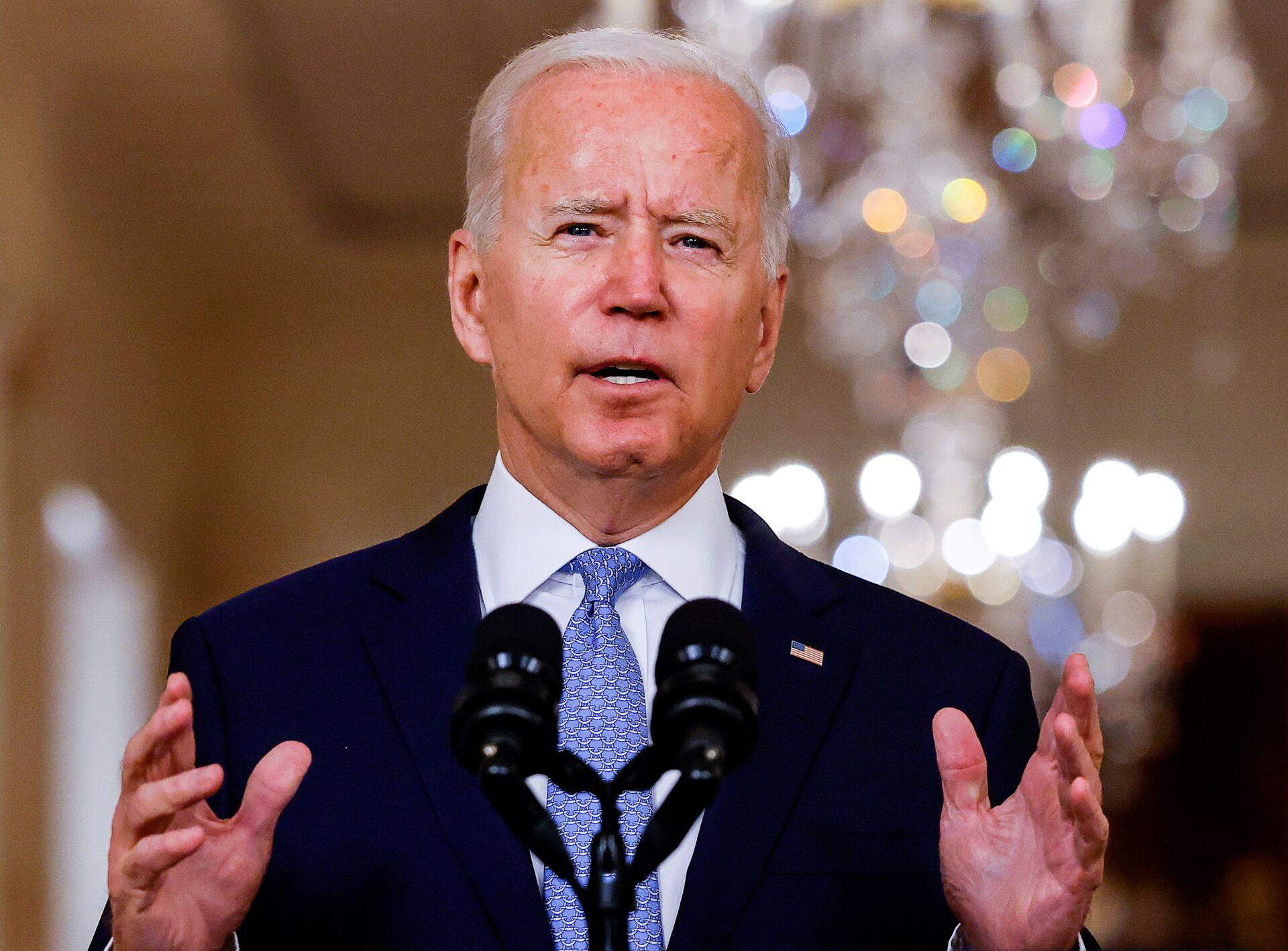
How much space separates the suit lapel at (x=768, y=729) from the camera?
1.57 meters

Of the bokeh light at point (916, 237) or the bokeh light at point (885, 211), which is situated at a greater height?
the bokeh light at point (885, 211)

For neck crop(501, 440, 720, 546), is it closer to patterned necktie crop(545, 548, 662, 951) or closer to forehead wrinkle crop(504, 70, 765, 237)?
patterned necktie crop(545, 548, 662, 951)

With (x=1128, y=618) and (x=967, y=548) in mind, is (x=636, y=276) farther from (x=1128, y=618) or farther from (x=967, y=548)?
(x=1128, y=618)

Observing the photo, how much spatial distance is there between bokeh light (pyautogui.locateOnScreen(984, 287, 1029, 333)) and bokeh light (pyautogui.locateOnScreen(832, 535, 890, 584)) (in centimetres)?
155

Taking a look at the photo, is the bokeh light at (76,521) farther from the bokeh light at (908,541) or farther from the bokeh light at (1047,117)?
the bokeh light at (1047,117)

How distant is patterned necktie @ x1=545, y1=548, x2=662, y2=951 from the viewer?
1575 millimetres

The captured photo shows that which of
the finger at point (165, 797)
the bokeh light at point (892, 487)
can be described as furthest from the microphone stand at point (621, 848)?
the bokeh light at point (892, 487)

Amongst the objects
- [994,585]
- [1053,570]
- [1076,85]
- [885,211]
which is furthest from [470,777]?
[1053,570]

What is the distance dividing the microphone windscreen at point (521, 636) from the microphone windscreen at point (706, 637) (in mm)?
76

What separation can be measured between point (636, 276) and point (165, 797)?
73 centimetres

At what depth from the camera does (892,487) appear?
7.88 metres

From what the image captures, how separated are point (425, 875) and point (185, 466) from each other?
7957 millimetres

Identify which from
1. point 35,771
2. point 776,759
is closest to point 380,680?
point 776,759

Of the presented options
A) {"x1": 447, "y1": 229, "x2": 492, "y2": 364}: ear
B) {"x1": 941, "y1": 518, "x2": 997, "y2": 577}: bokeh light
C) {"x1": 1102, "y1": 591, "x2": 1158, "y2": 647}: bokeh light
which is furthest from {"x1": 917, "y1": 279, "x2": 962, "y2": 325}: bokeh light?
{"x1": 447, "y1": 229, "x2": 492, "y2": 364}: ear
